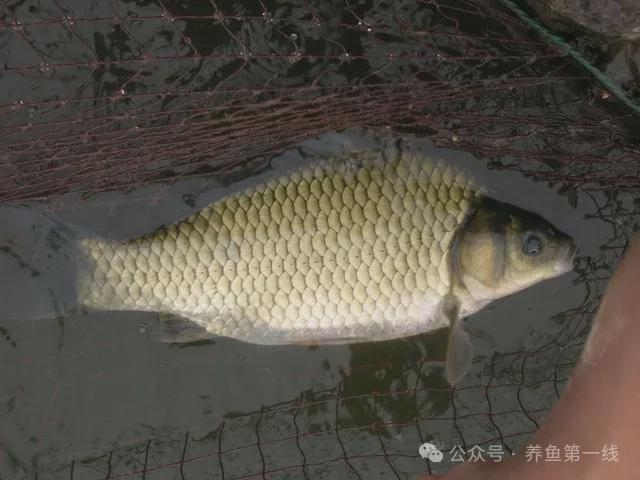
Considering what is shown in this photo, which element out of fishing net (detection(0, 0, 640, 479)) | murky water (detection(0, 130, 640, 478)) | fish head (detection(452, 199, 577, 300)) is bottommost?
murky water (detection(0, 130, 640, 478))

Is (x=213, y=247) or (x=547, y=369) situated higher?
(x=213, y=247)

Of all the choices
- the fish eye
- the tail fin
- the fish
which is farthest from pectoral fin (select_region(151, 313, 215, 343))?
the fish eye

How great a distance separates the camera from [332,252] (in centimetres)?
218

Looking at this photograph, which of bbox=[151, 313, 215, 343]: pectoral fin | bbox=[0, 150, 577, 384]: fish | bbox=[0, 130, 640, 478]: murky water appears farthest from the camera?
bbox=[0, 130, 640, 478]: murky water

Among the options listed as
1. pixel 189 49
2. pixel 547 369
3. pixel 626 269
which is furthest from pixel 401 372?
pixel 189 49

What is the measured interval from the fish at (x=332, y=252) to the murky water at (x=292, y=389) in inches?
10.3

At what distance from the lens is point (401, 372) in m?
2.59

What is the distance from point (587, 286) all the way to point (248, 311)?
1309 millimetres

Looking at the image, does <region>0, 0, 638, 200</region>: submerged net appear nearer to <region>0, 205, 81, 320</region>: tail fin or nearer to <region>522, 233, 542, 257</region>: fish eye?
<region>0, 205, 81, 320</region>: tail fin

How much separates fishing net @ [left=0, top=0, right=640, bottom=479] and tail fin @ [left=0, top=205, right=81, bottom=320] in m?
0.10

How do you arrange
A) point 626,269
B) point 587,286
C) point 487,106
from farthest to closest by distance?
point 587,286 < point 487,106 < point 626,269

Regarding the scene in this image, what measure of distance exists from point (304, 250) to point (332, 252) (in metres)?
0.09

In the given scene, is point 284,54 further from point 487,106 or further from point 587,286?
point 587,286

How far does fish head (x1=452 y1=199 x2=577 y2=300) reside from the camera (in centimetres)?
221
